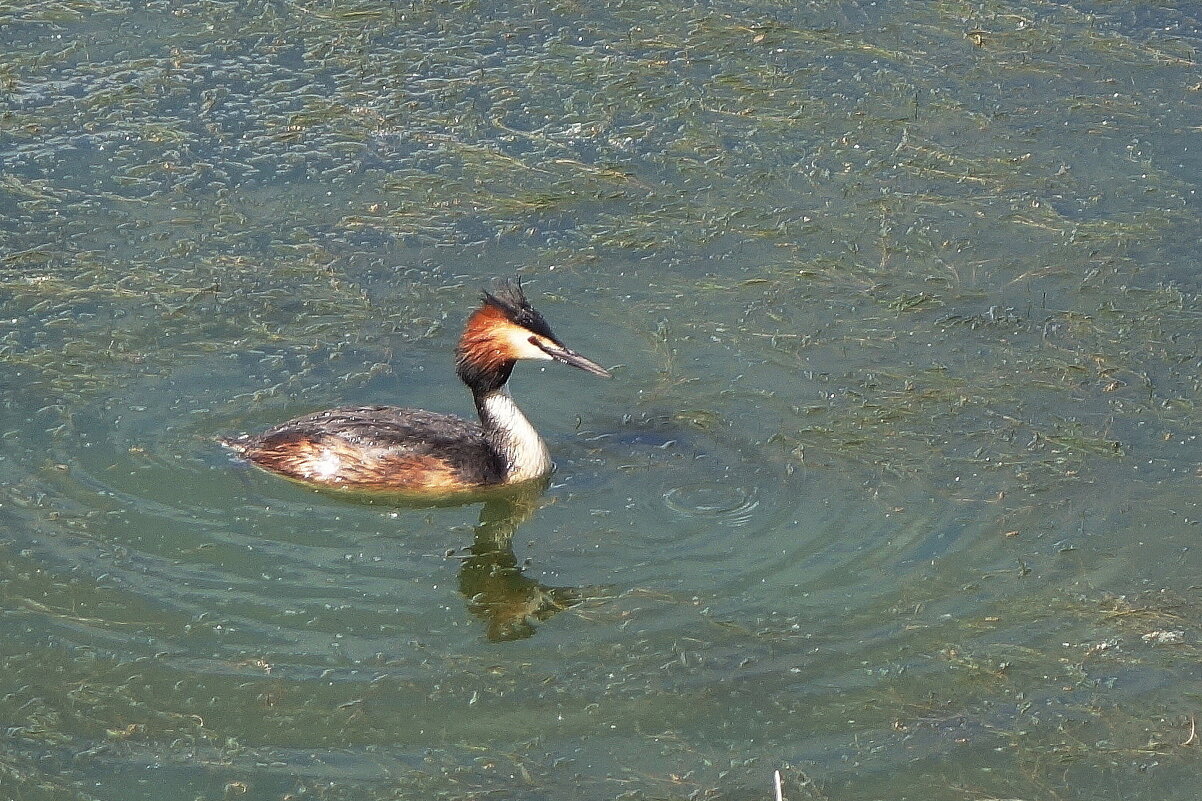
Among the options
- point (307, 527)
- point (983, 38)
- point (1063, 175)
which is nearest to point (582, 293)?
point (307, 527)

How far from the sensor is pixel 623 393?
880 cm

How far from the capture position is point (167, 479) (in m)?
8.00

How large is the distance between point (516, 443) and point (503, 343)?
45 cm

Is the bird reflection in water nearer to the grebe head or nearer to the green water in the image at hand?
the green water

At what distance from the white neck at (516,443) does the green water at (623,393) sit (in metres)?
0.12

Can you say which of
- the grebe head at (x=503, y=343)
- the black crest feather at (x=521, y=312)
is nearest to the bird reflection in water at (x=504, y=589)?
the grebe head at (x=503, y=343)

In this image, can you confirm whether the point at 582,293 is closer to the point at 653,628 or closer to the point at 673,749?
the point at 653,628

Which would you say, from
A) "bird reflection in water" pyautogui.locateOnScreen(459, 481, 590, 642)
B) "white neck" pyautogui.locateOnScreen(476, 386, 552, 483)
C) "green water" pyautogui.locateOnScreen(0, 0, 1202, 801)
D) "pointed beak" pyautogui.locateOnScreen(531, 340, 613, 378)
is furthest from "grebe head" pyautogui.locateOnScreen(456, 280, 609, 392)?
"bird reflection in water" pyautogui.locateOnScreen(459, 481, 590, 642)

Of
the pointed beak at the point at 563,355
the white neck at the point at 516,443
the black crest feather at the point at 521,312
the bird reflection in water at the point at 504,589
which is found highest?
the black crest feather at the point at 521,312

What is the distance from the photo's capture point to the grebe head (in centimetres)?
823

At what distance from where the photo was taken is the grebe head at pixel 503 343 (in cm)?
823

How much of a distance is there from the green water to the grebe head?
46 centimetres

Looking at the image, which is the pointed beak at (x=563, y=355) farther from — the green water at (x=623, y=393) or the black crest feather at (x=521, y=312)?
the green water at (x=623, y=393)

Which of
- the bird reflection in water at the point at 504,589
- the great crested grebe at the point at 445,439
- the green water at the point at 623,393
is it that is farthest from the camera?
the great crested grebe at the point at 445,439
